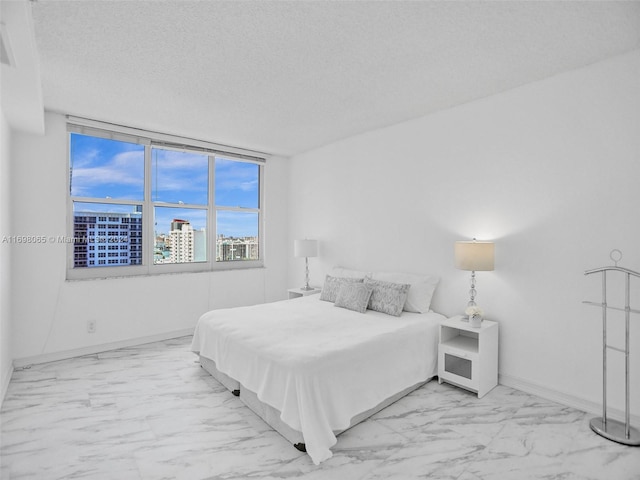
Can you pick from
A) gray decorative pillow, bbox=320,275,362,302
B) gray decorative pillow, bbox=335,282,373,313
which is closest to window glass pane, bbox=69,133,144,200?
gray decorative pillow, bbox=320,275,362,302

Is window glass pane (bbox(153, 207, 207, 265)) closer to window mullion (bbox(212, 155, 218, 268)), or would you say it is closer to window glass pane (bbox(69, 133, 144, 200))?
window mullion (bbox(212, 155, 218, 268))

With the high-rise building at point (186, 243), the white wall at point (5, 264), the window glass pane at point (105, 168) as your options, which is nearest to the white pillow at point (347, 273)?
the high-rise building at point (186, 243)

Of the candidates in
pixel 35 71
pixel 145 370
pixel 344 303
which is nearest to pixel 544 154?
pixel 344 303

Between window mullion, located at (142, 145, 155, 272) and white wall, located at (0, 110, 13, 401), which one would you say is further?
window mullion, located at (142, 145, 155, 272)

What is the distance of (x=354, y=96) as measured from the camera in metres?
3.22

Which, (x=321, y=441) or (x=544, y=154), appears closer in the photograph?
(x=321, y=441)

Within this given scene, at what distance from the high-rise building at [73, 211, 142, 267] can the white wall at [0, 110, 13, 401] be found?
67cm

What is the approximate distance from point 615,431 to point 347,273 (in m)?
2.76

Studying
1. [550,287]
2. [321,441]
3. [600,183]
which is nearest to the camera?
[321,441]

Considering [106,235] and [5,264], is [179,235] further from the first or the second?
[5,264]

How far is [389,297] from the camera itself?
138 inches

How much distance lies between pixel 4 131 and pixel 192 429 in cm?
305

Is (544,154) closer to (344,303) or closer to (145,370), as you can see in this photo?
(344,303)

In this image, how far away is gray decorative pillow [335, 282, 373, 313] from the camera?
3.58 meters
